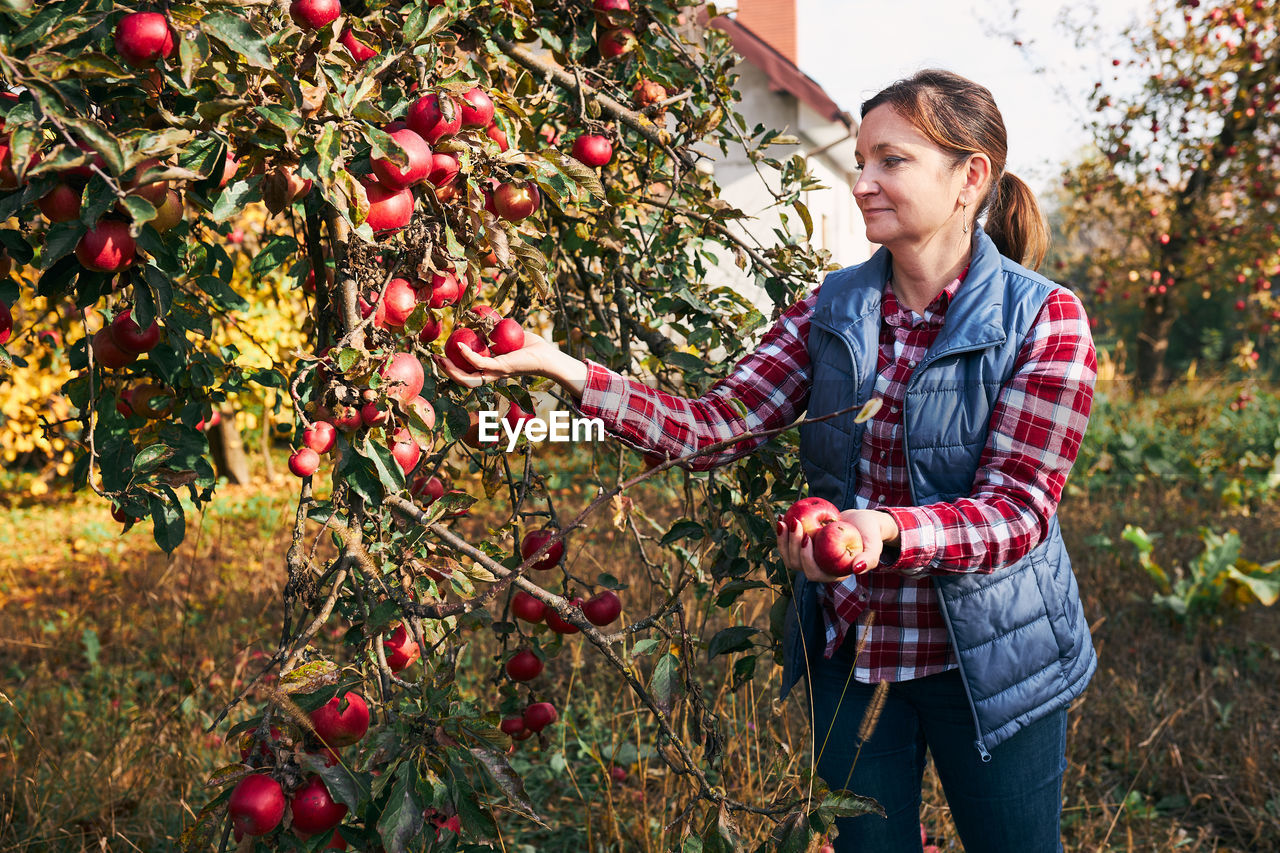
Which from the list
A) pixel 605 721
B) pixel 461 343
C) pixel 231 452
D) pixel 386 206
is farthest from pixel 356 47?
pixel 231 452

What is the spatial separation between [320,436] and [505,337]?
12.4 inches

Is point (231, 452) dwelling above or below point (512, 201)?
below

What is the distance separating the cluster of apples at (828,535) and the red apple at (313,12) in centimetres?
78

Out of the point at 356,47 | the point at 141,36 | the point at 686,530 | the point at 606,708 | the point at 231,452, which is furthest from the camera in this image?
the point at 231,452

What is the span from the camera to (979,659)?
135cm

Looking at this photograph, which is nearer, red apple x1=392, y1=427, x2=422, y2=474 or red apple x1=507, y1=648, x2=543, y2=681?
red apple x1=392, y1=427, x2=422, y2=474

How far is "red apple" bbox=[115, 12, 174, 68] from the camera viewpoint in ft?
2.82

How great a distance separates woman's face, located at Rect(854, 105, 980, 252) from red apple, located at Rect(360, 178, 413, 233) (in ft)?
2.23

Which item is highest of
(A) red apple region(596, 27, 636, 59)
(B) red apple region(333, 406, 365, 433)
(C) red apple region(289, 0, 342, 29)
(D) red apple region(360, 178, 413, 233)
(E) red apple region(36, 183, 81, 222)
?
(A) red apple region(596, 27, 636, 59)

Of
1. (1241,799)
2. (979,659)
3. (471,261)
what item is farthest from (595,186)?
(1241,799)

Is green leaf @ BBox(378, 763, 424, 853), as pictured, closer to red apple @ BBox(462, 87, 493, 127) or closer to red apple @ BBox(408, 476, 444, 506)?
red apple @ BBox(408, 476, 444, 506)

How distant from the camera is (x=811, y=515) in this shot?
1140 mm

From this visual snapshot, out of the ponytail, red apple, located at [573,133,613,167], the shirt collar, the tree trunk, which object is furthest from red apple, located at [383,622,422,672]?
the tree trunk

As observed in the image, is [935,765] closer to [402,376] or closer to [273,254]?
[402,376]
